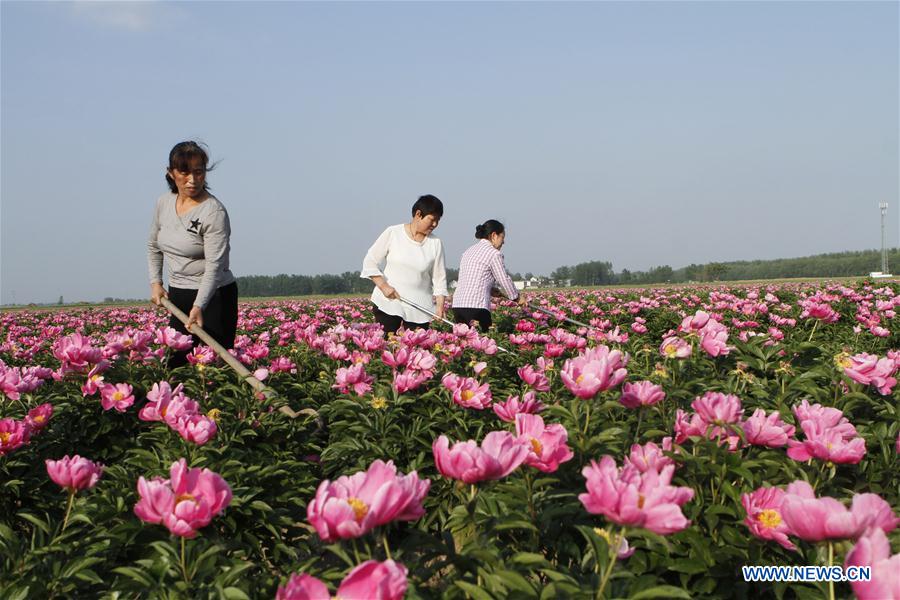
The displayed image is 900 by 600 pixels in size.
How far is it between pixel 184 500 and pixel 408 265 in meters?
4.48

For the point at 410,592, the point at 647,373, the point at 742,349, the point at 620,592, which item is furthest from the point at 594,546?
the point at 742,349

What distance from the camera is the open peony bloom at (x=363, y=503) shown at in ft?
3.88

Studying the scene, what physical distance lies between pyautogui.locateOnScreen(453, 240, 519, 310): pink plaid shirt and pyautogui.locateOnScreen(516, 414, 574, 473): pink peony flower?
194 inches

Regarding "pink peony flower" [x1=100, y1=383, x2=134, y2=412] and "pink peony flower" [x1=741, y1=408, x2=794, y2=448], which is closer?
"pink peony flower" [x1=741, y1=408, x2=794, y2=448]

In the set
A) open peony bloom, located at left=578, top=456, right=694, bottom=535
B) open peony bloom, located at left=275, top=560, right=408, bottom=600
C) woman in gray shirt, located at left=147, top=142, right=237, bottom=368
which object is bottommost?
open peony bloom, located at left=275, top=560, right=408, bottom=600

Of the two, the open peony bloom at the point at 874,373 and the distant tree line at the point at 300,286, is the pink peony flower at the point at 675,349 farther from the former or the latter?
the distant tree line at the point at 300,286

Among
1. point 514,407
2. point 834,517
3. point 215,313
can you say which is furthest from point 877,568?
point 215,313

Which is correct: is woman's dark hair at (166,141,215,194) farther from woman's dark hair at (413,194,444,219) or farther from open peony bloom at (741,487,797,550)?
open peony bloom at (741,487,797,550)

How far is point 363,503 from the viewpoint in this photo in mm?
1269

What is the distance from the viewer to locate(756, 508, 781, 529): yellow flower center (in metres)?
1.71

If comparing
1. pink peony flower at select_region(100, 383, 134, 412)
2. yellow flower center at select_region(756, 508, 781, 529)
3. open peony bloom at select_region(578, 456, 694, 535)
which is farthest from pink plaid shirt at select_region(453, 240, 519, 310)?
open peony bloom at select_region(578, 456, 694, 535)

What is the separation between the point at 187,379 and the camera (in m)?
3.85

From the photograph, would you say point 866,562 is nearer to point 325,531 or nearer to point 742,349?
point 325,531

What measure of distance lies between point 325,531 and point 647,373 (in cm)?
281
